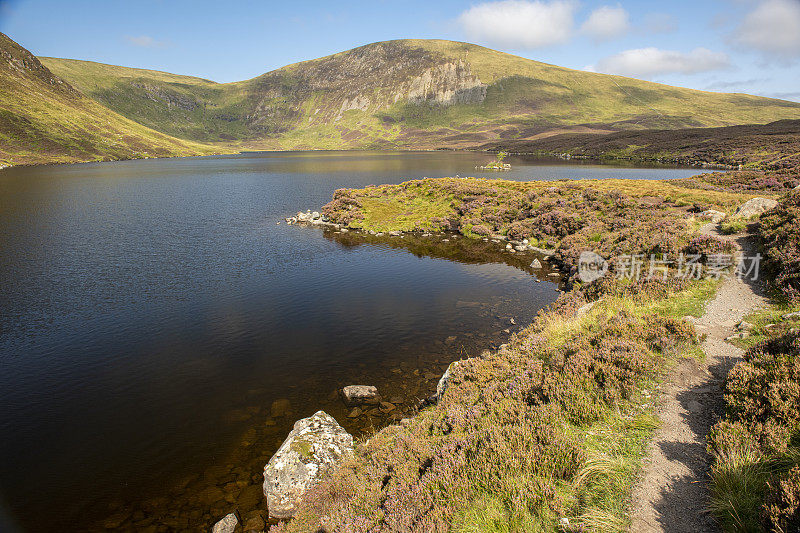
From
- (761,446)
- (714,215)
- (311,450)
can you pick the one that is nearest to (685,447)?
(761,446)

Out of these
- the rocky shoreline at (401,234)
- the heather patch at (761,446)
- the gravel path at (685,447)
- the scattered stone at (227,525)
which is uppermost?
the heather patch at (761,446)

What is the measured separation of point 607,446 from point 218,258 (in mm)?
38648

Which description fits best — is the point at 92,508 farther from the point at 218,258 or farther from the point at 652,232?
the point at 652,232

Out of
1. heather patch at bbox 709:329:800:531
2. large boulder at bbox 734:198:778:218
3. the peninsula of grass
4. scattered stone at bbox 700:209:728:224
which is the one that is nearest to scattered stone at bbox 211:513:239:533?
the peninsula of grass

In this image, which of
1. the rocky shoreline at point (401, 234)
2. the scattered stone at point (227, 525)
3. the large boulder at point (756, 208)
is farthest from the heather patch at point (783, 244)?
the scattered stone at point (227, 525)

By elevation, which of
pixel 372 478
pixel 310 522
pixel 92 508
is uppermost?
pixel 372 478

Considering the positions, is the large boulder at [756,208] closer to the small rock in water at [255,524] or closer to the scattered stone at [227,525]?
the small rock in water at [255,524]

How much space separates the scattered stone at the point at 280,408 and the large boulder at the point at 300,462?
2.64m

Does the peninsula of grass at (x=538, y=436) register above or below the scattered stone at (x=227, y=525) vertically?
above

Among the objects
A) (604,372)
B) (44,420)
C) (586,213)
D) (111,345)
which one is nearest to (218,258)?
(111,345)

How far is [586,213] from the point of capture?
41.1m

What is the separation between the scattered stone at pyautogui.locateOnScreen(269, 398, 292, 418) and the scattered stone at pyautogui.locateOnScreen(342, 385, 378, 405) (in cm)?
261

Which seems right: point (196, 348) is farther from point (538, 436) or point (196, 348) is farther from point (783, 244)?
point (783, 244)

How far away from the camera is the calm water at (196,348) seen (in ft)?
42.3
